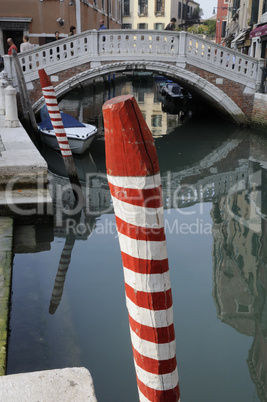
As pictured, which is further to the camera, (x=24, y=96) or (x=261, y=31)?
(x=261, y=31)

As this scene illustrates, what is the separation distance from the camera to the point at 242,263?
314 centimetres

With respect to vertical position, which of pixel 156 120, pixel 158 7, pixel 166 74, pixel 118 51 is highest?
pixel 158 7

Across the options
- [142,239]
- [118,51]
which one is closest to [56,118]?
[142,239]

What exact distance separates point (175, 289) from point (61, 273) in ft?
2.42

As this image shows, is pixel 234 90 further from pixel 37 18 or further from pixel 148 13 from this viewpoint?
pixel 148 13

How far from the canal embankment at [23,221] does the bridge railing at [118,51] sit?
1.92 metres

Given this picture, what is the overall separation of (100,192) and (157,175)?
3812 mm

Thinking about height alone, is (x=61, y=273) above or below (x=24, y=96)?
below

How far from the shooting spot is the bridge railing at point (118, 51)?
22.9 ft

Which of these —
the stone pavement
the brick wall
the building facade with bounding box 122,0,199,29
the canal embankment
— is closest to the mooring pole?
the canal embankment

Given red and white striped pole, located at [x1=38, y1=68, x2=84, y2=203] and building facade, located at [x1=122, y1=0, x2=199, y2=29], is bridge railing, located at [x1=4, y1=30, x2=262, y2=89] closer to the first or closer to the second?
red and white striped pole, located at [x1=38, y1=68, x2=84, y2=203]

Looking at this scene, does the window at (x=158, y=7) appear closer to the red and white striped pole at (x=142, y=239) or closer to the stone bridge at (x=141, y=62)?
the stone bridge at (x=141, y=62)

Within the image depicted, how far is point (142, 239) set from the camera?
0.92m

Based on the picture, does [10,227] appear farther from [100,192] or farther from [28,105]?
[28,105]
